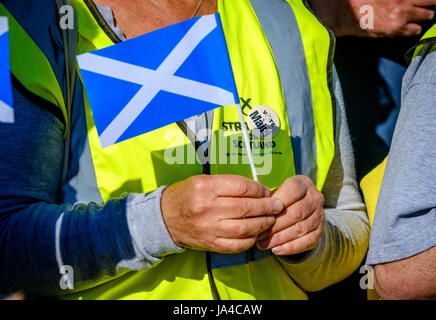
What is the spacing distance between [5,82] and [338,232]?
997 millimetres

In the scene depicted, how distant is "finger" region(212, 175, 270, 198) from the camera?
1068 mm

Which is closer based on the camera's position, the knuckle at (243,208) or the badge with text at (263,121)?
the knuckle at (243,208)

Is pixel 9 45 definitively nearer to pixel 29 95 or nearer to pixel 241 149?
pixel 29 95

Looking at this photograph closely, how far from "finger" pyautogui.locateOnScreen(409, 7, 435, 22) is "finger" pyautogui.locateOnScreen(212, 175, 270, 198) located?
1113mm

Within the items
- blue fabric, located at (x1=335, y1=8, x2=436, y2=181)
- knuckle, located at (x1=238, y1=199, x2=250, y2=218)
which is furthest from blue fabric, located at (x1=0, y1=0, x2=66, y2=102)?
blue fabric, located at (x1=335, y1=8, x2=436, y2=181)

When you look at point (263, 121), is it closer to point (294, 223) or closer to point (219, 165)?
point (219, 165)

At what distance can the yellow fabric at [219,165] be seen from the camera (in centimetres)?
122

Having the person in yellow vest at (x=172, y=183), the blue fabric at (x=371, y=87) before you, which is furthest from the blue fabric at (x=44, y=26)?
the blue fabric at (x=371, y=87)

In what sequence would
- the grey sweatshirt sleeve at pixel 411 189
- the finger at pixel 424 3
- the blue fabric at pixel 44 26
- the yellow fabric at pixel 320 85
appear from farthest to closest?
the finger at pixel 424 3
the yellow fabric at pixel 320 85
the grey sweatshirt sleeve at pixel 411 189
the blue fabric at pixel 44 26

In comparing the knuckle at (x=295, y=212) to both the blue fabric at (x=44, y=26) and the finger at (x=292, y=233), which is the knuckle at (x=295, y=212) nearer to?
the finger at (x=292, y=233)

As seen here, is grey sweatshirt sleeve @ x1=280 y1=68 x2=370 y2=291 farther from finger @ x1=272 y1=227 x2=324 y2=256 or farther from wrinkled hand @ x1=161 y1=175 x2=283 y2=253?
wrinkled hand @ x1=161 y1=175 x2=283 y2=253

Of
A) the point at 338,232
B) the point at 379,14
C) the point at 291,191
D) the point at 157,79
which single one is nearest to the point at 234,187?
the point at 291,191

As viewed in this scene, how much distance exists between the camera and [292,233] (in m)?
1.18

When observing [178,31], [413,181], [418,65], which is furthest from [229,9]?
[413,181]
